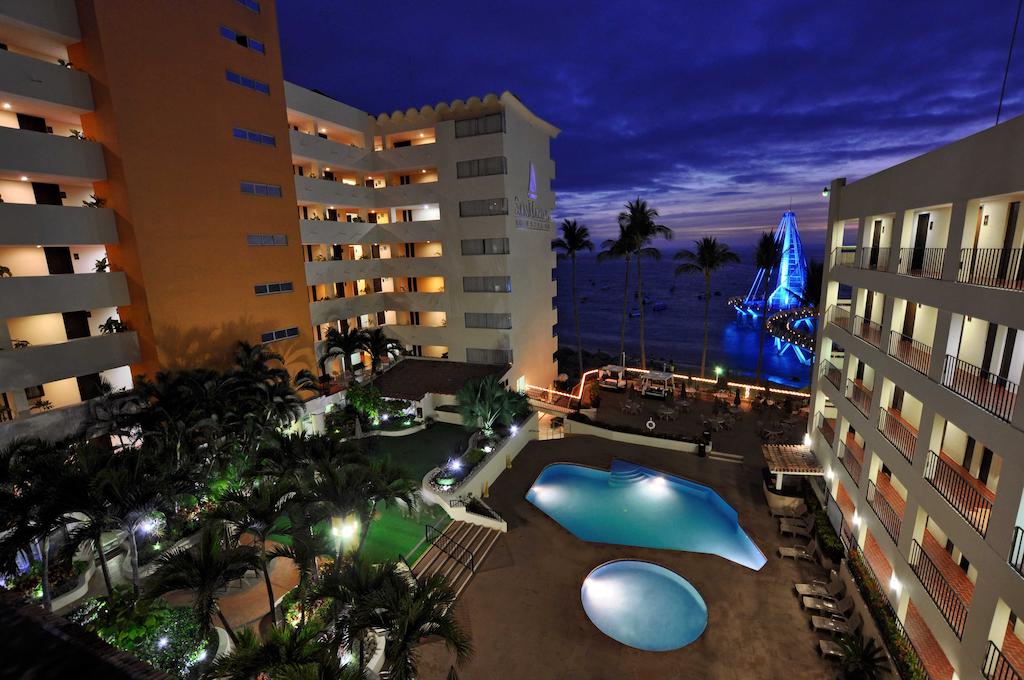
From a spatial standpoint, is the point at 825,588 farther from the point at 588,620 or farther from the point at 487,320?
the point at 487,320

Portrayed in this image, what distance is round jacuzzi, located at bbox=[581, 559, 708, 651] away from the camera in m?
13.2

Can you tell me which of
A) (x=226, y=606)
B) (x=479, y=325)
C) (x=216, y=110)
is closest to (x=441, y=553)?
(x=226, y=606)

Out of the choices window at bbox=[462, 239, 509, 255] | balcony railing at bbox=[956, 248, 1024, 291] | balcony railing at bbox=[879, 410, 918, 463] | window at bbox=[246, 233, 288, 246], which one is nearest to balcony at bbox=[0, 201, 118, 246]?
window at bbox=[246, 233, 288, 246]

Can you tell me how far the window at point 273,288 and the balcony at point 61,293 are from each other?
5.24 metres

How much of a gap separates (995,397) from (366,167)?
104 ft

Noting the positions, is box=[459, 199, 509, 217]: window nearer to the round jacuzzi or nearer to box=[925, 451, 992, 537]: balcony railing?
the round jacuzzi

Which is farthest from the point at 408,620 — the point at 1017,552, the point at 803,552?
the point at 803,552

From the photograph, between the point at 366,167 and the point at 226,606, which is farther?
the point at 366,167

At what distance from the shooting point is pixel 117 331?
17859 mm

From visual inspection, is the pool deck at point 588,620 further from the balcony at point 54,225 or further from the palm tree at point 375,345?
the balcony at point 54,225

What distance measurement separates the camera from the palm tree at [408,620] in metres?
8.44

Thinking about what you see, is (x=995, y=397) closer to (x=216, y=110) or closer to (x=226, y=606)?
(x=226, y=606)

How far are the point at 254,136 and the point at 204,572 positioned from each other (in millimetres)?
19908

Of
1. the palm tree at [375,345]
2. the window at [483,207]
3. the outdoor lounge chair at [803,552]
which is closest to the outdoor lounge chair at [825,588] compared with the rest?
the outdoor lounge chair at [803,552]
